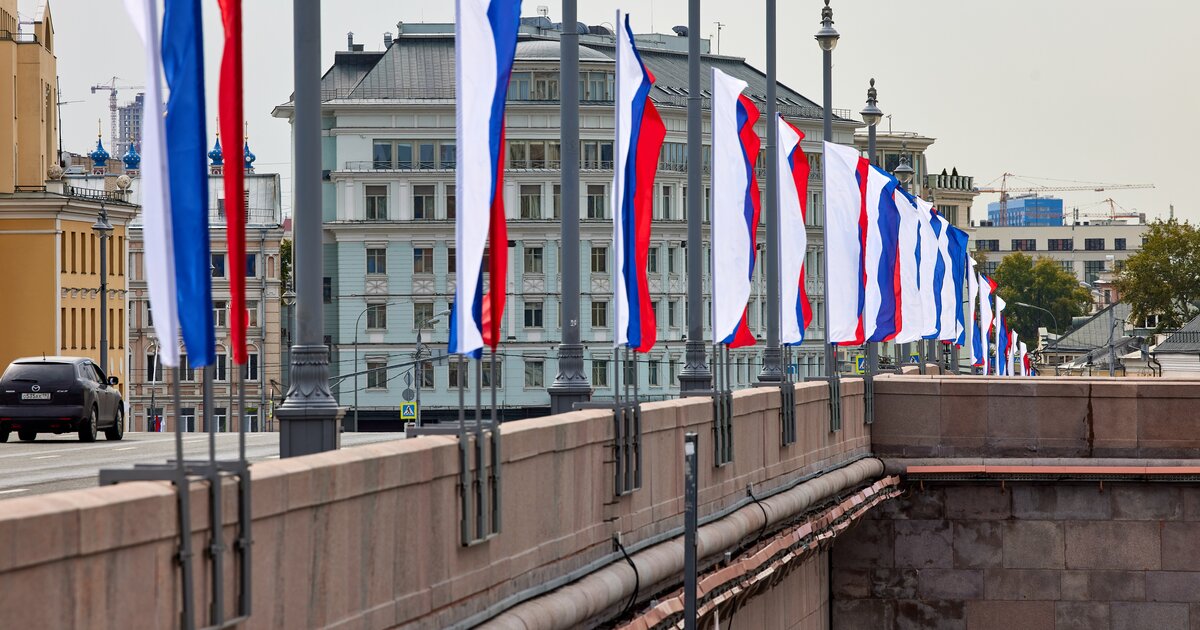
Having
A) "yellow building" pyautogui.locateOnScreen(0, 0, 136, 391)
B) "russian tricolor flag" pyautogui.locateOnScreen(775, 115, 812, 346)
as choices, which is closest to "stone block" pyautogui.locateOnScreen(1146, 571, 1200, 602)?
"russian tricolor flag" pyautogui.locateOnScreen(775, 115, 812, 346)

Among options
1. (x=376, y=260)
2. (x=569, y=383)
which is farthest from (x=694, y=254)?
(x=376, y=260)

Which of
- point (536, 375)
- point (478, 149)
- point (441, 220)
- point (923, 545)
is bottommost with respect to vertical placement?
point (923, 545)

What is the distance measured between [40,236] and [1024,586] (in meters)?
62.5

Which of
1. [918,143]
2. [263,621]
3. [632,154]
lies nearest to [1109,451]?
[632,154]

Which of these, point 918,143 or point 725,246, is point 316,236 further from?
point 918,143

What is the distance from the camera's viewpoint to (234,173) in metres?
10.1

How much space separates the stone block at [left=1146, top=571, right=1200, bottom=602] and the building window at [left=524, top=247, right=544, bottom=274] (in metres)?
73.7

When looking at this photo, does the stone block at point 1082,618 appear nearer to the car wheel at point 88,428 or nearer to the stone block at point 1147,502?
the stone block at point 1147,502

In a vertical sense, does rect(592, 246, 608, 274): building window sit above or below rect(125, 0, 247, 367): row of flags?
above

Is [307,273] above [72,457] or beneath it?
above

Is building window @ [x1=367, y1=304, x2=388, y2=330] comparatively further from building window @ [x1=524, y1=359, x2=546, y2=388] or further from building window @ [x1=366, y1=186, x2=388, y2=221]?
building window @ [x1=524, y1=359, x2=546, y2=388]

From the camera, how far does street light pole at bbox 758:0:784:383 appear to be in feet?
93.2

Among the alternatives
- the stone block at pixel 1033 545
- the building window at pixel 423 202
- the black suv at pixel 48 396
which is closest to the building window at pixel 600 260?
the building window at pixel 423 202

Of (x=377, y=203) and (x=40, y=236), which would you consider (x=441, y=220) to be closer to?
(x=377, y=203)
